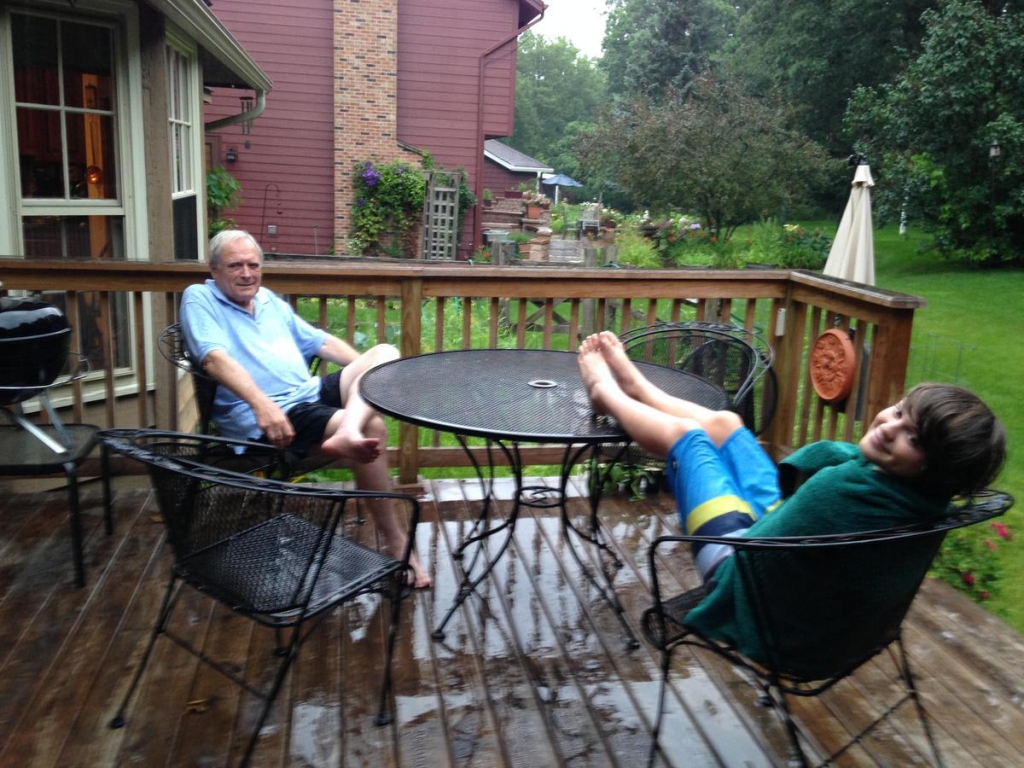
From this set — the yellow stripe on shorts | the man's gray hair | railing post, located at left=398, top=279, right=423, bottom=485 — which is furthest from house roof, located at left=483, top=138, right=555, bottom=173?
the yellow stripe on shorts

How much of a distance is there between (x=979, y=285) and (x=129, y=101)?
11070mm

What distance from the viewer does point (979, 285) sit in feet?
39.5

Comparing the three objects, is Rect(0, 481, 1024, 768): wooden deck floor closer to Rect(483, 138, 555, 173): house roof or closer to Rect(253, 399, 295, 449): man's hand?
Rect(253, 399, 295, 449): man's hand

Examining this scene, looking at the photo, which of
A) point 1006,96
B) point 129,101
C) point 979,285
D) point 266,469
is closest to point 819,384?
point 266,469

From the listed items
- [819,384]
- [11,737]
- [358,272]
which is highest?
[358,272]

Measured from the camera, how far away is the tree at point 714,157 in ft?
46.8

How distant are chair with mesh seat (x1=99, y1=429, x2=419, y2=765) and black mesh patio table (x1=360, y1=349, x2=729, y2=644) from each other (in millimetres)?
353

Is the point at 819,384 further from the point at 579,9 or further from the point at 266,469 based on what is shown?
the point at 579,9

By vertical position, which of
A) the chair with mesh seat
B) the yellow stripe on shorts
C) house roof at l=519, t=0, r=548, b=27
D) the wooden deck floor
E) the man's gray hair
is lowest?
the wooden deck floor

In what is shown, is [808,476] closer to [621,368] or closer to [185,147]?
[621,368]

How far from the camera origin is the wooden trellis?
14062mm

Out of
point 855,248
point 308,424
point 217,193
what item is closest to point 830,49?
point 217,193

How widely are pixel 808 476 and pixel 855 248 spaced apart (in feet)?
11.4

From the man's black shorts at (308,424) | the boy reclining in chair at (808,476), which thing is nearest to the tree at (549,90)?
the man's black shorts at (308,424)
